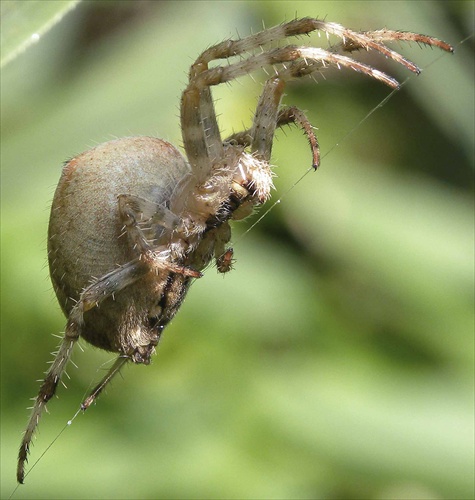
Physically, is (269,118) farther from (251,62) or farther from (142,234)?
(142,234)

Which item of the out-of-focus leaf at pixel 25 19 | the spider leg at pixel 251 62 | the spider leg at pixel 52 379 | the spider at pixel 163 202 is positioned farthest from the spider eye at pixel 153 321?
the out-of-focus leaf at pixel 25 19

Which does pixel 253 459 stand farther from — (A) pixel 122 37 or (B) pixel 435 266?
(A) pixel 122 37

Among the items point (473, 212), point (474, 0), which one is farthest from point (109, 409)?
point (474, 0)

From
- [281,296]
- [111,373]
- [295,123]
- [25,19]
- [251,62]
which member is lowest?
[281,296]

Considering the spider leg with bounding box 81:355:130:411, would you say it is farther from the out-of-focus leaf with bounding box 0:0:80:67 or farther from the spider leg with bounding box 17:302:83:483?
the out-of-focus leaf with bounding box 0:0:80:67

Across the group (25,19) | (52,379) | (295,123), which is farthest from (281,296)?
(25,19)
